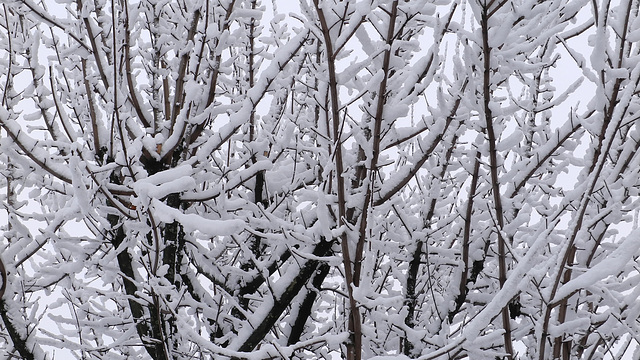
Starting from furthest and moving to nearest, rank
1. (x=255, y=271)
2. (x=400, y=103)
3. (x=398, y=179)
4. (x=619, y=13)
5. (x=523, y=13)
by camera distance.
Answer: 1. (x=255, y=271)
2. (x=398, y=179)
3. (x=400, y=103)
4. (x=523, y=13)
5. (x=619, y=13)

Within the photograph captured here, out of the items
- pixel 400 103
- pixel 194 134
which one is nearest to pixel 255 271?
pixel 194 134

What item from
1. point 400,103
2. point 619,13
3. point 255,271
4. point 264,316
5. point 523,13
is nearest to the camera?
point 619,13

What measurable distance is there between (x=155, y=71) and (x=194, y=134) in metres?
0.50

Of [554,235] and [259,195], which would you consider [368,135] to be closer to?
[259,195]

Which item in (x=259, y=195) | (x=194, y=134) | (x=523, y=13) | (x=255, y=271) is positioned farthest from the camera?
(x=259, y=195)

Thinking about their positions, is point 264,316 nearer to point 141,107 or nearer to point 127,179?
point 127,179

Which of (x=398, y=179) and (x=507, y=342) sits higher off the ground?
(x=398, y=179)

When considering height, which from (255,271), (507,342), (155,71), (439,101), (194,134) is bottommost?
(507,342)

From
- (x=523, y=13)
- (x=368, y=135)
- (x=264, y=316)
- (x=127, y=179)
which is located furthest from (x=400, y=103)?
(x=127, y=179)

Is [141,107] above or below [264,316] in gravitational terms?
above

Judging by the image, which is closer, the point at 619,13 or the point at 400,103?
the point at 619,13

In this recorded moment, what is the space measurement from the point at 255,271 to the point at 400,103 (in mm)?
1756

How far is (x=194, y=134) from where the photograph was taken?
308cm

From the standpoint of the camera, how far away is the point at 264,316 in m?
2.82
